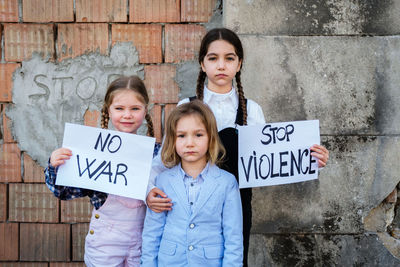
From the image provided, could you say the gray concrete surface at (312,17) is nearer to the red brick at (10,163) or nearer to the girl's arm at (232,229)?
the girl's arm at (232,229)

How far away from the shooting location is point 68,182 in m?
1.95

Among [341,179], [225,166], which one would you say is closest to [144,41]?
[225,166]

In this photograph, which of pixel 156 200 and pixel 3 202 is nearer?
pixel 156 200

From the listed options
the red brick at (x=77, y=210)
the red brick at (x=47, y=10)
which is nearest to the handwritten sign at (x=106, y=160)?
the red brick at (x=77, y=210)

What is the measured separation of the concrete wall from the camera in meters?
2.72

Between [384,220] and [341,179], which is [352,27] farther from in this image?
[384,220]

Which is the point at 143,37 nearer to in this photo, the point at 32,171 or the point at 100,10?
the point at 100,10

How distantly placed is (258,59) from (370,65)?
79cm

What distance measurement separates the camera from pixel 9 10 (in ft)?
9.66

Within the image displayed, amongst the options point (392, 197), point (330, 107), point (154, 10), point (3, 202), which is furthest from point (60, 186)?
point (392, 197)

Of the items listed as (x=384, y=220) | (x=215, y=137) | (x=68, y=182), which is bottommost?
(x=384, y=220)

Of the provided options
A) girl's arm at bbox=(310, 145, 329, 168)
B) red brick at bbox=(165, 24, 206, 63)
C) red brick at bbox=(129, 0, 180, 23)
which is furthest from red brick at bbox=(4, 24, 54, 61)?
girl's arm at bbox=(310, 145, 329, 168)

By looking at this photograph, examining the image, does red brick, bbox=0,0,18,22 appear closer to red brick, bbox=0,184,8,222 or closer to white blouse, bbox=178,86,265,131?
red brick, bbox=0,184,8,222

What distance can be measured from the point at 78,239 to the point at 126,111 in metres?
1.45
